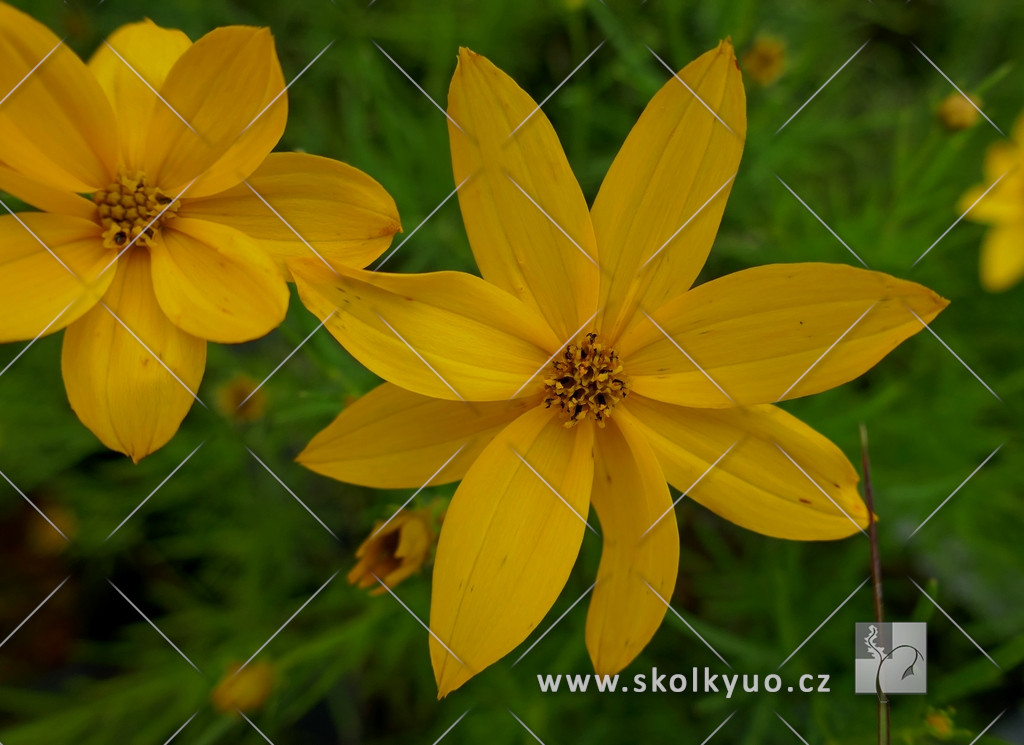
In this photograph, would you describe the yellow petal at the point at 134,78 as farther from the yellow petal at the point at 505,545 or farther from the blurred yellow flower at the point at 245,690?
the blurred yellow flower at the point at 245,690

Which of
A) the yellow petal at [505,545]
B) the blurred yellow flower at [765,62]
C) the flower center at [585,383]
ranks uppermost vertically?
the blurred yellow flower at [765,62]

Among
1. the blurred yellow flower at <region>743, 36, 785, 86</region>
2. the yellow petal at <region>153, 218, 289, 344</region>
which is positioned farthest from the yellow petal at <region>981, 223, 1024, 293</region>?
the yellow petal at <region>153, 218, 289, 344</region>

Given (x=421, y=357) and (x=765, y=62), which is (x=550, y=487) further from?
(x=765, y=62)

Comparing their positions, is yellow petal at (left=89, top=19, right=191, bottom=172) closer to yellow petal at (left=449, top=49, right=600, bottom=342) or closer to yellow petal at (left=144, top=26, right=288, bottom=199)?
yellow petal at (left=144, top=26, right=288, bottom=199)

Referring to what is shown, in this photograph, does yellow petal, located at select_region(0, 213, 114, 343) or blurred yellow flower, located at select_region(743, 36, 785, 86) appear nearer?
yellow petal, located at select_region(0, 213, 114, 343)

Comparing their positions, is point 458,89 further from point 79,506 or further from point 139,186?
point 79,506

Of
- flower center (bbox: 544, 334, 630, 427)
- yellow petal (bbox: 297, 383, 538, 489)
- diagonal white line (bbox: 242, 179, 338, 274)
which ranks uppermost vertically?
diagonal white line (bbox: 242, 179, 338, 274)

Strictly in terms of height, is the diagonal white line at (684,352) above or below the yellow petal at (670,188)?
below

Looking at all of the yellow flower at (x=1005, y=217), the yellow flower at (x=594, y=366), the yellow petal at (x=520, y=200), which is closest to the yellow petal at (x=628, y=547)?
the yellow flower at (x=594, y=366)
